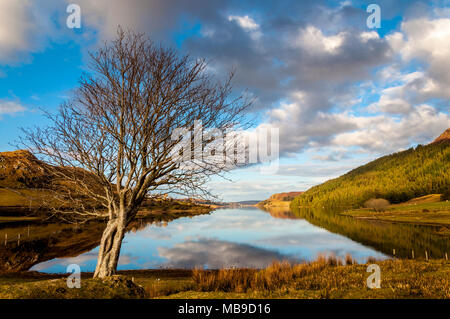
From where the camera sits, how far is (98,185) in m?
11.5

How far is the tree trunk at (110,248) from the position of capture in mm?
10172

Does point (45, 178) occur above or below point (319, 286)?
above

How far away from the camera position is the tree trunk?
1017 centimetres

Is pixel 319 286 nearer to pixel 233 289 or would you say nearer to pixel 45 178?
pixel 233 289

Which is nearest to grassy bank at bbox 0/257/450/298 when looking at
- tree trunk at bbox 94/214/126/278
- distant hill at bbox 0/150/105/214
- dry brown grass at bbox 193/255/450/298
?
dry brown grass at bbox 193/255/450/298

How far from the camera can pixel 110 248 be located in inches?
416

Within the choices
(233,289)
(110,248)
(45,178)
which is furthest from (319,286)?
(45,178)

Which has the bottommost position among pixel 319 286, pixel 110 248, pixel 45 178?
pixel 319 286

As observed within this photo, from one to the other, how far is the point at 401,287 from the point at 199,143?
9205 millimetres

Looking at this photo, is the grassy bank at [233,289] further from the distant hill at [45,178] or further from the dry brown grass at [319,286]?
the distant hill at [45,178]

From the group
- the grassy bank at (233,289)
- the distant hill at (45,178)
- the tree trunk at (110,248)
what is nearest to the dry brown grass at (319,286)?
the grassy bank at (233,289)

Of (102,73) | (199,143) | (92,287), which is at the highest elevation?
(102,73)
